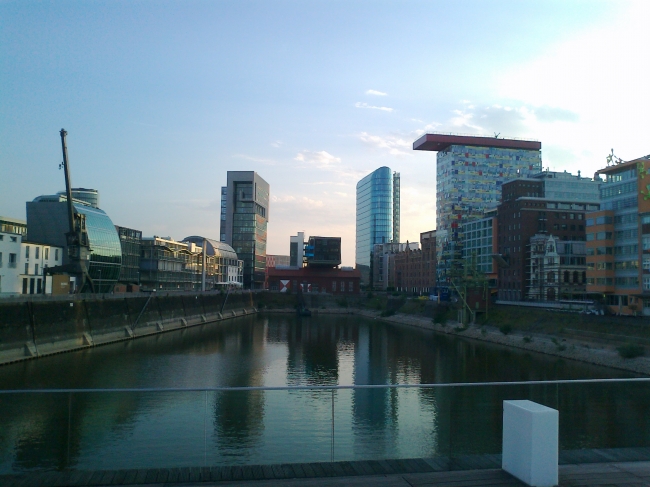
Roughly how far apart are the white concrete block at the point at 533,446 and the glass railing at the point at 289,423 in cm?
82

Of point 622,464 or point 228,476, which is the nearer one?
point 228,476

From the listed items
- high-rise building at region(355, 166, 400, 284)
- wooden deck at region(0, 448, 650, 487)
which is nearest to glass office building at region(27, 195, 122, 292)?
wooden deck at region(0, 448, 650, 487)

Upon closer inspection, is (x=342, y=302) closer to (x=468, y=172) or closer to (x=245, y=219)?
(x=468, y=172)

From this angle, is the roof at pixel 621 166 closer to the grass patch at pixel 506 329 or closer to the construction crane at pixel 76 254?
the grass patch at pixel 506 329

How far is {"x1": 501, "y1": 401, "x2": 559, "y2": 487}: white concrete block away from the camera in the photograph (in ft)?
19.7

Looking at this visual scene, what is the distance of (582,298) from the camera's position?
Answer: 58000 millimetres

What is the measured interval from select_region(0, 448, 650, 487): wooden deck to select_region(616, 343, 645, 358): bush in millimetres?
29373

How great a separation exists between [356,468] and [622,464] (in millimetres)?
3425

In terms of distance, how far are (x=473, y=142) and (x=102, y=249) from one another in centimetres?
7247

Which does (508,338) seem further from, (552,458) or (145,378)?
(552,458)

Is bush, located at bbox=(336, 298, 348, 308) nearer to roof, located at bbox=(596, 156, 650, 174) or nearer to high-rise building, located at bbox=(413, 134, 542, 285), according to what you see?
high-rise building, located at bbox=(413, 134, 542, 285)

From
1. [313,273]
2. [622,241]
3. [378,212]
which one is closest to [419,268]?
[313,273]

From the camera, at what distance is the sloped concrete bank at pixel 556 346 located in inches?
1252

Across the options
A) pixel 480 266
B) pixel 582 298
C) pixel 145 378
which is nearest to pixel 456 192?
pixel 480 266
